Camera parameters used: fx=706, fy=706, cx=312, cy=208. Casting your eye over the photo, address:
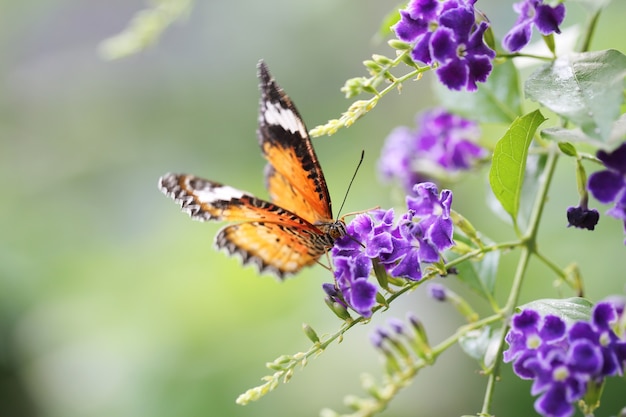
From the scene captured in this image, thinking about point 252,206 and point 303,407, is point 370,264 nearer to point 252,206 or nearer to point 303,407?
point 252,206

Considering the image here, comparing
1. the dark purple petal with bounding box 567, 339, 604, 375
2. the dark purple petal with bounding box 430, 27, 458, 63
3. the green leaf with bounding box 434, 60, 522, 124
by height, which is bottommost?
the dark purple petal with bounding box 567, 339, 604, 375

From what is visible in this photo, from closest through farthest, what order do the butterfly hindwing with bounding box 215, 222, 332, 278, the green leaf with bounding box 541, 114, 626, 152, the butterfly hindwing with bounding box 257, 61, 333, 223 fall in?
the green leaf with bounding box 541, 114, 626, 152 → the butterfly hindwing with bounding box 257, 61, 333, 223 → the butterfly hindwing with bounding box 215, 222, 332, 278

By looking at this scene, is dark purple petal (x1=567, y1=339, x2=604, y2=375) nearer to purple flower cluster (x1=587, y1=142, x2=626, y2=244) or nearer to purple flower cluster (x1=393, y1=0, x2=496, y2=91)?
purple flower cluster (x1=587, y1=142, x2=626, y2=244)

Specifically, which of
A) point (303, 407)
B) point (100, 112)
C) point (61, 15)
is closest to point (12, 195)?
point (100, 112)

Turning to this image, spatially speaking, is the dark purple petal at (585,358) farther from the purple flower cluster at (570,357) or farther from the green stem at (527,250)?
the green stem at (527,250)

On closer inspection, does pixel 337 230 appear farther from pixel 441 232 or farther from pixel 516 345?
pixel 516 345

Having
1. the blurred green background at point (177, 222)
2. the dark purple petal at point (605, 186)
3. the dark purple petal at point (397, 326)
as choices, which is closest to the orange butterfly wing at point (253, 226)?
the dark purple petal at point (397, 326)

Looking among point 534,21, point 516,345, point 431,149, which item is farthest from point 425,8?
point 431,149

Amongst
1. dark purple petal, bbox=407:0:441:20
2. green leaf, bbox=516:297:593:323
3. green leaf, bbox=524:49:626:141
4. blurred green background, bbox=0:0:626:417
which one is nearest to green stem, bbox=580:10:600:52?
green leaf, bbox=524:49:626:141
